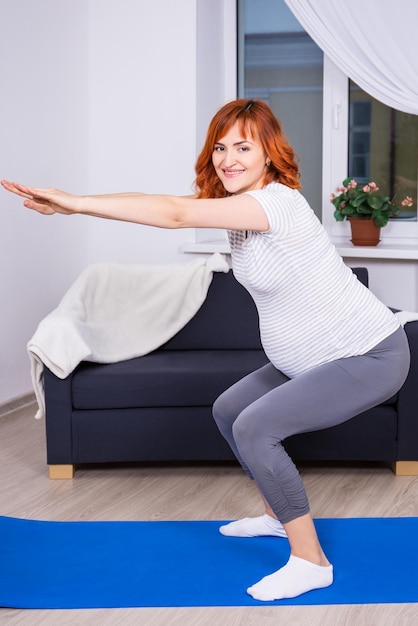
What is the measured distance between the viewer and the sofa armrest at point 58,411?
3.16 meters

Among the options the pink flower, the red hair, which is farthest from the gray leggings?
the pink flower

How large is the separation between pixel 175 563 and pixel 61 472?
89 centimetres

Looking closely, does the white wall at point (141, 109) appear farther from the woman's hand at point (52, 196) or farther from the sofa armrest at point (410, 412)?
the woman's hand at point (52, 196)

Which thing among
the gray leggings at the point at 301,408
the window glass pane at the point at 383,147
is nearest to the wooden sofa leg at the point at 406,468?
the gray leggings at the point at 301,408

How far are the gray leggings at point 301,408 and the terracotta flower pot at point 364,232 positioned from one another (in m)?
2.05

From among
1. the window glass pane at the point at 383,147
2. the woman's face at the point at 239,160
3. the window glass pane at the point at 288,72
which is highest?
the window glass pane at the point at 288,72

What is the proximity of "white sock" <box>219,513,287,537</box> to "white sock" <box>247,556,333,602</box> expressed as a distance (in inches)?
12.9

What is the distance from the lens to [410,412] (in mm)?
3166

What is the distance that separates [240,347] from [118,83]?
171cm

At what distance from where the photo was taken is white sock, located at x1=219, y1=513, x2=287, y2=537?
2627mm

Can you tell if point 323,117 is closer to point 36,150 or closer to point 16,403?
point 36,150

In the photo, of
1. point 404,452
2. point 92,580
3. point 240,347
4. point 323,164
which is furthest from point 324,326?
point 323,164

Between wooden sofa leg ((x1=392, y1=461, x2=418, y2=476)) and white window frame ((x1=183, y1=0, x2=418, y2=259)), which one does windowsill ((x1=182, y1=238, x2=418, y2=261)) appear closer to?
white window frame ((x1=183, y1=0, x2=418, y2=259))

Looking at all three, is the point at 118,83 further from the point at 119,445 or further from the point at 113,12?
the point at 119,445
